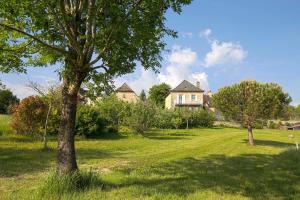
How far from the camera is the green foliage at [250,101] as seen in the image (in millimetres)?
25672

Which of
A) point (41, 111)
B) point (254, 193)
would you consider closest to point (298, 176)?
point (254, 193)

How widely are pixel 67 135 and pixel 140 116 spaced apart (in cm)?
2244

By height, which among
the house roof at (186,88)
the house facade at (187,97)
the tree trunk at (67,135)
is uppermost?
the house roof at (186,88)

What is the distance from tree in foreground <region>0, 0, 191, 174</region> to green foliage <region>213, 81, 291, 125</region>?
19045 mm

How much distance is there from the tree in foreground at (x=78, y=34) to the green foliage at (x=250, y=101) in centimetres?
1904

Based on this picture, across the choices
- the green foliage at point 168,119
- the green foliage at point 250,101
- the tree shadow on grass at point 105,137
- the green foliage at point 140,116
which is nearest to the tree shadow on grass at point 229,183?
the green foliage at point 250,101

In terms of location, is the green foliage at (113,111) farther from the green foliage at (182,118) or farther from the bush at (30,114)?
the bush at (30,114)

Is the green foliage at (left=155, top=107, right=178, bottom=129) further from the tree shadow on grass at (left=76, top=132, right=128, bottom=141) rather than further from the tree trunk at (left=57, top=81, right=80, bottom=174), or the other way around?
the tree trunk at (left=57, top=81, right=80, bottom=174)

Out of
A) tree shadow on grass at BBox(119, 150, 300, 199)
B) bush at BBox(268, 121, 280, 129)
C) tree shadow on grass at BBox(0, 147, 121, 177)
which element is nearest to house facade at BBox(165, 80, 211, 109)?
bush at BBox(268, 121, 280, 129)

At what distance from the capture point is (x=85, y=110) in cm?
2622

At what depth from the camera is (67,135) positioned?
7.60 meters

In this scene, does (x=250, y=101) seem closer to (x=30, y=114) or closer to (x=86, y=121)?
(x=86, y=121)

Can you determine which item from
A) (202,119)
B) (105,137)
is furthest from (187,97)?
(105,137)

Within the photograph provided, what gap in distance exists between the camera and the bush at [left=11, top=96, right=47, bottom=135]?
2038cm
